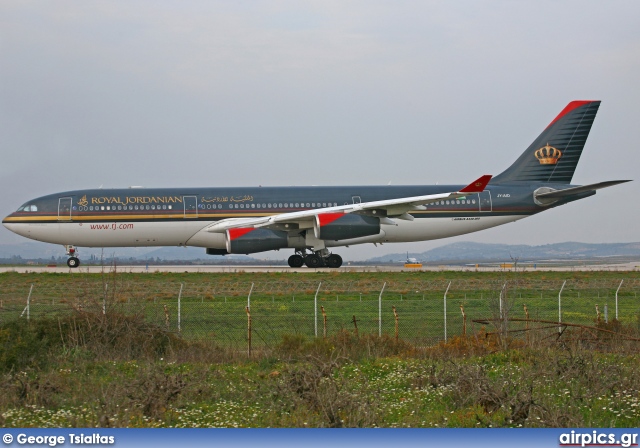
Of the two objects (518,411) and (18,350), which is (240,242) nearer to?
(18,350)

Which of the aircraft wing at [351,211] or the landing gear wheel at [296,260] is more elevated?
the aircraft wing at [351,211]

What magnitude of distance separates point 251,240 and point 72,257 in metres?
11.0

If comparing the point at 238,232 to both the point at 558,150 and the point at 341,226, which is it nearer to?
the point at 341,226

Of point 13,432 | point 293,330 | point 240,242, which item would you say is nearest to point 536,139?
point 240,242

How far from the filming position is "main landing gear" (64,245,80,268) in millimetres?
40031

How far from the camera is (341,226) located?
3584 centimetres

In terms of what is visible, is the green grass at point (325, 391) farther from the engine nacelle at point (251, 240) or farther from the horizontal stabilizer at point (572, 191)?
the horizontal stabilizer at point (572, 191)

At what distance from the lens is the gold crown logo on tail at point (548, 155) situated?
41000mm

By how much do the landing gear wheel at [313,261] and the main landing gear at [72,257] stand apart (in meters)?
11.9

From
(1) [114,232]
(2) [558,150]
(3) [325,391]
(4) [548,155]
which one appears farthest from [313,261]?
(3) [325,391]

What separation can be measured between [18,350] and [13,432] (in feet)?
18.0

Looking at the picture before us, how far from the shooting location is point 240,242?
35.8 meters

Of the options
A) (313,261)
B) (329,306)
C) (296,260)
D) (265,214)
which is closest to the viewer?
(329,306)

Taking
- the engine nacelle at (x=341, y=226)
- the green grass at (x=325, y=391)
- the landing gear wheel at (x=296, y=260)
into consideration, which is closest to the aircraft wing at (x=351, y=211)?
the engine nacelle at (x=341, y=226)
